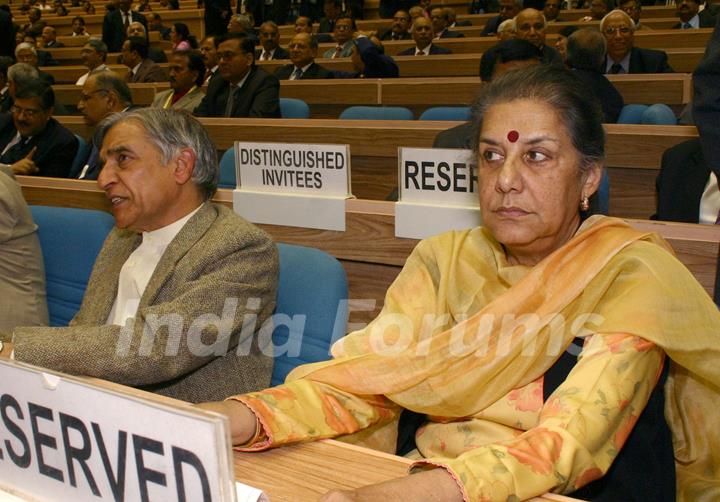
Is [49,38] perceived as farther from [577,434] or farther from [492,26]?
[577,434]

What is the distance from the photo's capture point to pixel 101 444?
0.83 meters

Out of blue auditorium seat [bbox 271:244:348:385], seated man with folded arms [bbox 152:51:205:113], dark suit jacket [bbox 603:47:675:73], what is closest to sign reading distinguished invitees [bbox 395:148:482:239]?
blue auditorium seat [bbox 271:244:348:385]

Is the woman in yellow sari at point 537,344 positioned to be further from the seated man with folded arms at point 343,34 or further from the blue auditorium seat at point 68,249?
the seated man with folded arms at point 343,34

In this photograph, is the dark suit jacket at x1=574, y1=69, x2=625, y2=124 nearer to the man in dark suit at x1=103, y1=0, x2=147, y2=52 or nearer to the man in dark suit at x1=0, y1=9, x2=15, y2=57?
the man in dark suit at x1=0, y1=9, x2=15, y2=57

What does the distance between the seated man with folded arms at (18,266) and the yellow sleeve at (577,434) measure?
59.6 inches

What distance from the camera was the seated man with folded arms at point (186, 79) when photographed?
525 cm

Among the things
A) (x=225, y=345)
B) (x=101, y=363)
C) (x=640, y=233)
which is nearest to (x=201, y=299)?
(x=225, y=345)

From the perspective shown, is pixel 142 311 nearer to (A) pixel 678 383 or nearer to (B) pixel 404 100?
(A) pixel 678 383

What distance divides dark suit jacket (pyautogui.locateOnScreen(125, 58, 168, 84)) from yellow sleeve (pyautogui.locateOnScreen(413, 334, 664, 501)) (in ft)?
22.2

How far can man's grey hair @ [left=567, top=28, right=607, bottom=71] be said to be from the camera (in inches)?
162

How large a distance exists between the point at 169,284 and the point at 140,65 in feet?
21.0

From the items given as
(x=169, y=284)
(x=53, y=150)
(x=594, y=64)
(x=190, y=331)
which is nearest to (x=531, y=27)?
(x=594, y=64)

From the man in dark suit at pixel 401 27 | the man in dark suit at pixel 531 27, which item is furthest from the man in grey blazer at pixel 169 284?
the man in dark suit at pixel 401 27

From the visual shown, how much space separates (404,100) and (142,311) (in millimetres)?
3938
